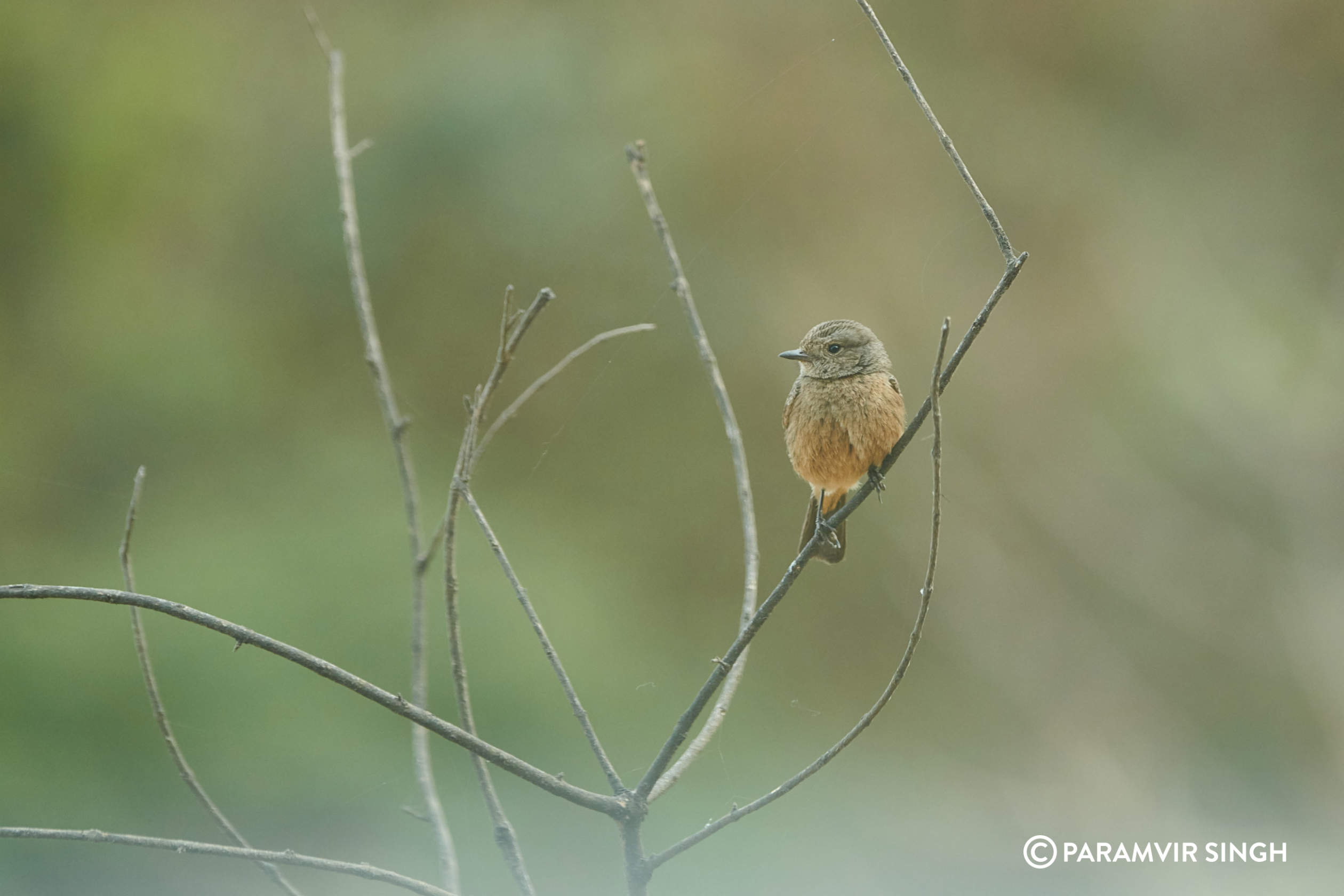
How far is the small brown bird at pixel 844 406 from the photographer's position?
89 cm

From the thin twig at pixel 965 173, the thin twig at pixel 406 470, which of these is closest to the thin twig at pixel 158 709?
the thin twig at pixel 406 470

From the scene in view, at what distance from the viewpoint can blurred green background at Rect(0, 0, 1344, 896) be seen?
1.53 meters

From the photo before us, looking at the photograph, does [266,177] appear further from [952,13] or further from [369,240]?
[952,13]

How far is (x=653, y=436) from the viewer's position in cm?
170

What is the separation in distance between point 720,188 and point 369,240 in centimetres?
79

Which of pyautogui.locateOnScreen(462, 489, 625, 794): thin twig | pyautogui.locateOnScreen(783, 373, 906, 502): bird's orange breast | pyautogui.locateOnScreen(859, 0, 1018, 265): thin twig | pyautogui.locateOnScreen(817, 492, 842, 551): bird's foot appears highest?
pyautogui.locateOnScreen(859, 0, 1018, 265): thin twig

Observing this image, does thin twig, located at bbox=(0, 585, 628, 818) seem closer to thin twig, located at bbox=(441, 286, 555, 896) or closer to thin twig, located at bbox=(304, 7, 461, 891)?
thin twig, located at bbox=(441, 286, 555, 896)

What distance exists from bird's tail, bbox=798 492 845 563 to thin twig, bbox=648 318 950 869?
0.15 meters

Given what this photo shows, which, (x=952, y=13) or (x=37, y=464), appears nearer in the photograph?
(x=952, y=13)

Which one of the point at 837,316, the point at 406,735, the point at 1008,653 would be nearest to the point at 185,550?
the point at 406,735

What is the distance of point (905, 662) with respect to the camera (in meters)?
0.71

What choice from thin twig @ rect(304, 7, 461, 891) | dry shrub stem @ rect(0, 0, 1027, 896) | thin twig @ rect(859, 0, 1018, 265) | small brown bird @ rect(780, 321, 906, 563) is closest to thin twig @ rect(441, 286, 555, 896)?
dry shrub stem @ rect(0, 0, 1027, 896)

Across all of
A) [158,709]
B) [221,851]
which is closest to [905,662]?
[221,851]

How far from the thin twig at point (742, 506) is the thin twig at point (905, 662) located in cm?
5
